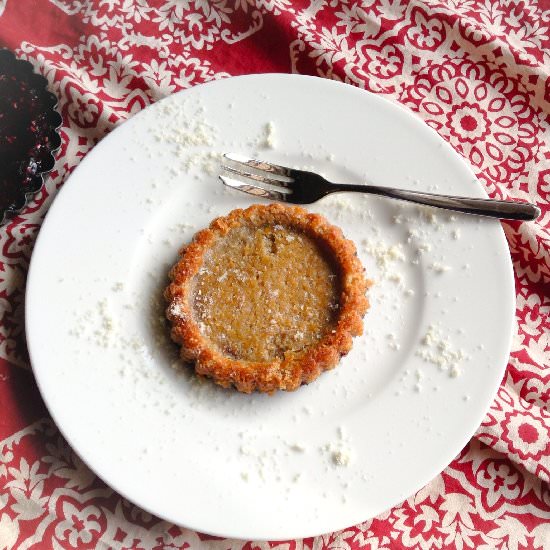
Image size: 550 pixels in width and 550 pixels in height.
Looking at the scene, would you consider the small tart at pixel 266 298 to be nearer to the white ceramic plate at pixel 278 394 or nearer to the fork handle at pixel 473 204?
the white ceramic plate at pixel 278 394

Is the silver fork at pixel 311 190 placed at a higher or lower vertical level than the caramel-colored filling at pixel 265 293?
higher

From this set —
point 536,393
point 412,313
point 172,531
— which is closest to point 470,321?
point 412,313

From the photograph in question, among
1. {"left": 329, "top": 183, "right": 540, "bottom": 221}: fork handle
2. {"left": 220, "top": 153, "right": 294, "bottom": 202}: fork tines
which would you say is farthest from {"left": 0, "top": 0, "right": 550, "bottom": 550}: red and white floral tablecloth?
{"left": 220, "top": 153, "right": 294, "bottom": 202}: fork tines

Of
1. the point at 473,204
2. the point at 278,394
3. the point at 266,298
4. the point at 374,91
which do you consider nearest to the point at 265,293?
the point at 266,298

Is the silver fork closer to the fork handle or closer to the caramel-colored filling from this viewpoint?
the fork handle

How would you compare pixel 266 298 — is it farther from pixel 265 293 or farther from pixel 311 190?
pixel 311 190

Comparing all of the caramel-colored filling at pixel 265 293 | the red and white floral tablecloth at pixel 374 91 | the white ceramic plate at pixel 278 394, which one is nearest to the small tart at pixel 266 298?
the caramel-colored filling at pixel 265 293

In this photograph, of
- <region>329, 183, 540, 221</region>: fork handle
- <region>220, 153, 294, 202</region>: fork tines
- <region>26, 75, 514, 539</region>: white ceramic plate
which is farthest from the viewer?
<region>220, 153, 294, 202</region>: fork tines
